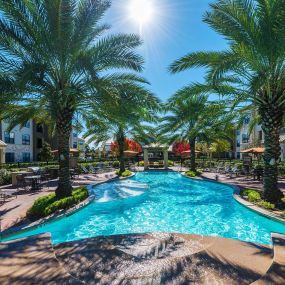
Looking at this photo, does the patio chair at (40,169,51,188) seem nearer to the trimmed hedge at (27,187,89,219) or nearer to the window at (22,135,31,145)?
the trimmed hedge at (27,187,89,219)

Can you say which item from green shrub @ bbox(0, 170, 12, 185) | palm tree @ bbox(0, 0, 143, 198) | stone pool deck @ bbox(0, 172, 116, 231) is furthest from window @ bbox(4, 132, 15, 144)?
palm tree @ bbox(0, 0, 143, 198)

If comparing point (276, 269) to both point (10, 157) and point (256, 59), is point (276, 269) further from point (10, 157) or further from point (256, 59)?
point (10, 157)

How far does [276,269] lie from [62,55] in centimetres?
1002

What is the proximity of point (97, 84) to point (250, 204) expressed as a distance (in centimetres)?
837

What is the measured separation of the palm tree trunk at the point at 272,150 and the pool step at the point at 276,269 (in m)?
5.00

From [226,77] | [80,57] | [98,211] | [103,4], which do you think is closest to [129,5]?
[103,4]

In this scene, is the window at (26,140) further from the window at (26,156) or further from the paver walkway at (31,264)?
the paver walkway at (31,264)

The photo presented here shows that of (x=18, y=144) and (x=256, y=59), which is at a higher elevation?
(x=256, y=59)

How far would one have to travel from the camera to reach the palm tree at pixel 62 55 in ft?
30.0

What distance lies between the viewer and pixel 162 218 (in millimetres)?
10547

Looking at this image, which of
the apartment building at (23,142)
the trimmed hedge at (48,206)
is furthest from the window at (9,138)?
the trimmed hedge at (48,206)

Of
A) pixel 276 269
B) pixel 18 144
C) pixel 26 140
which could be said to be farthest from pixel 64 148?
pixel 26 140

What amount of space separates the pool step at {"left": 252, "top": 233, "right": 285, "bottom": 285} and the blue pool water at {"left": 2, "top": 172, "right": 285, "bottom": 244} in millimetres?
1855

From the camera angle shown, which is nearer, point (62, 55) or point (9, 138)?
point (62, 55)
